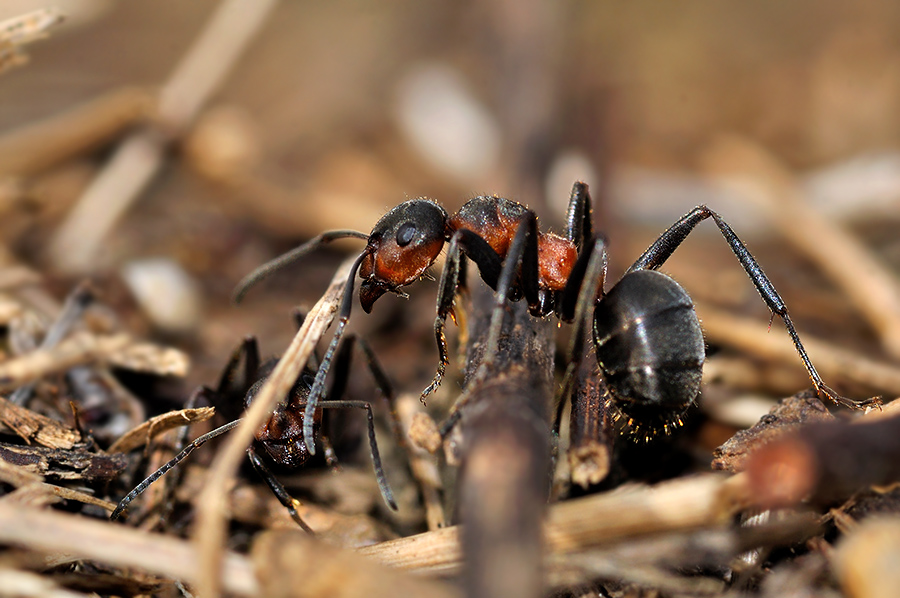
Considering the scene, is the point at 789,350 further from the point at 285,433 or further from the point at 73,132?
the point at 73,132

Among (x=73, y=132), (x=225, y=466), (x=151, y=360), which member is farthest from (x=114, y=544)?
(x=73, y=132)

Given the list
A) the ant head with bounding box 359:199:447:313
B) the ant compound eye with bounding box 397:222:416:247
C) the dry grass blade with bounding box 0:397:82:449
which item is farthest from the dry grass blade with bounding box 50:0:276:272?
the ant compound eye with bounding box 397:222:416:247

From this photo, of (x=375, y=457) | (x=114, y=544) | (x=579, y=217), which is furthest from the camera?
(x=579, y=217)

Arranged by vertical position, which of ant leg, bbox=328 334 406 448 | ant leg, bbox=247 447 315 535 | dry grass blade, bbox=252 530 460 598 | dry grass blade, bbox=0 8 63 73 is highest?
dry grass blade, bbox=0 8 63 73

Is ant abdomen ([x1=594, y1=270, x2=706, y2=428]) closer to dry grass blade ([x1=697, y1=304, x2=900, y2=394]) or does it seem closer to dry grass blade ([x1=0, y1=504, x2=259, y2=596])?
dry grass blade ([x1=697, y1=304, x2=900, y2=394])

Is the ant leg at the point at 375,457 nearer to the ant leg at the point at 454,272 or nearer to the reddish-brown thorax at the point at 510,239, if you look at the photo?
the ant leg at the point at 454,272

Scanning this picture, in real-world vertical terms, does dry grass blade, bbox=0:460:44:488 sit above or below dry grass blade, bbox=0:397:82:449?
below
